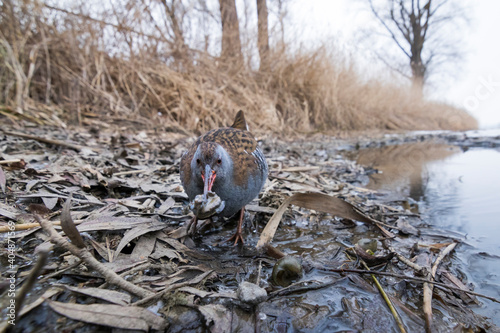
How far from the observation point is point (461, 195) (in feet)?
13.5

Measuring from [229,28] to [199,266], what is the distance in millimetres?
9580

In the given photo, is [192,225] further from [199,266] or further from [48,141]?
[48,141]

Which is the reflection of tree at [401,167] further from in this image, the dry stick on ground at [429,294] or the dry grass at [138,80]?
the dry grass at [138,80]

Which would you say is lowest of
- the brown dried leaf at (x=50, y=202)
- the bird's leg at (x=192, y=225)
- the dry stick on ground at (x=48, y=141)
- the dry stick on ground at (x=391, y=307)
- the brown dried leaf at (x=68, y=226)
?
the dry stick on ground at (x=391, y=307)

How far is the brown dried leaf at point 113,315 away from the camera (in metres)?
1.28

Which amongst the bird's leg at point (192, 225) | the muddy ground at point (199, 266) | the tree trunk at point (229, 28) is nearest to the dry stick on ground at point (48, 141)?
the muddy ground at point (199, 266)

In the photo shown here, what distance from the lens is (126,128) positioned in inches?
269

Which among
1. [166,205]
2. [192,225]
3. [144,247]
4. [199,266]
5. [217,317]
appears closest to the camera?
[217,317]

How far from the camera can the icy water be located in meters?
2.16

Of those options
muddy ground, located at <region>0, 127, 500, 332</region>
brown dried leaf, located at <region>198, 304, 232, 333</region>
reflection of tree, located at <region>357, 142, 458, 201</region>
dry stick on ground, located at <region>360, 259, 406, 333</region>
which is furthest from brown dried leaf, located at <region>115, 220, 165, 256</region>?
reflection of tree, located at <region>357, 142, 458, 201</region>

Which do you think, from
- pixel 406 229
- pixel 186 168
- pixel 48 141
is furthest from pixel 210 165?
pixel 48 141

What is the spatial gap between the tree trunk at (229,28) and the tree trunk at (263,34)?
0.89 m

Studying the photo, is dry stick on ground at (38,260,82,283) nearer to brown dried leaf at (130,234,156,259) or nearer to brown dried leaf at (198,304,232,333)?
brown dried leaf at (130,234,156,259)

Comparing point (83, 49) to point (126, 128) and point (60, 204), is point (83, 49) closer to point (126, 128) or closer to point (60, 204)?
point (126, 128)
